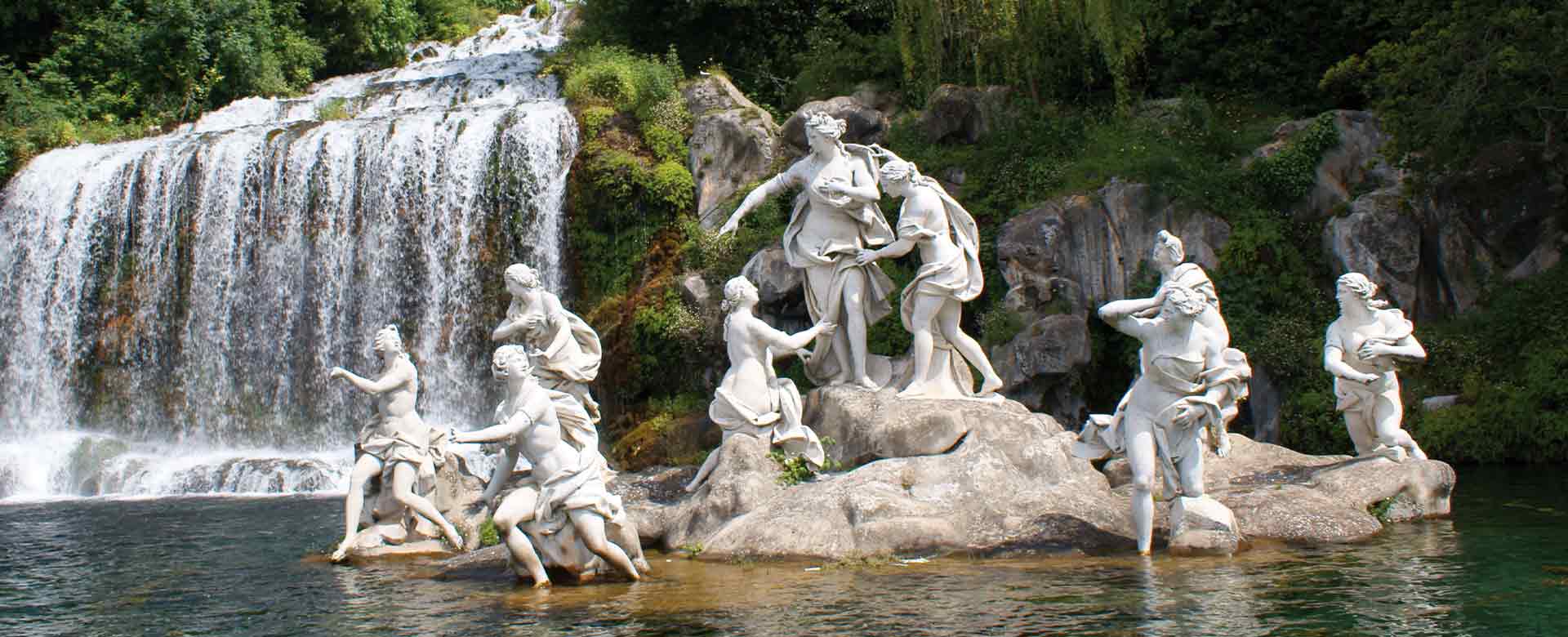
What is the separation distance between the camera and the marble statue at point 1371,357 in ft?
39.0

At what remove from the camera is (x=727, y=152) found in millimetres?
23828

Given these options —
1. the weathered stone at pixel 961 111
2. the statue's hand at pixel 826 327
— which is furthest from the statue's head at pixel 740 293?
the weathered stone at pixel 961 111

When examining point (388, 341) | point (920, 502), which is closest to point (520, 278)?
point (388, 341)

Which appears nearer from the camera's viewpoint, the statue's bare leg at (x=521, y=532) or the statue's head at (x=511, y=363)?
the statue's bare leg at (x=521, y=532)

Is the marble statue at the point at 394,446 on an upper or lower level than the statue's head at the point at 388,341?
lower

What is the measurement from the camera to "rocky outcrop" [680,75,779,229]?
23.5m

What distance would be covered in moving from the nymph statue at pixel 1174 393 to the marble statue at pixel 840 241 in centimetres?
320

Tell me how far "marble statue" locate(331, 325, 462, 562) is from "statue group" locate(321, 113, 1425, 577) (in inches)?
0.6

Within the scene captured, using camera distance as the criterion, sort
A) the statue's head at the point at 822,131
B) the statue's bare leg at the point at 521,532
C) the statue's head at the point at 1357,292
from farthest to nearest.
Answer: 1. the statue's head at the point at 822,131
2. the statue's head at the point at 1357,292
3. the statue's bare leg at the point at 521,532

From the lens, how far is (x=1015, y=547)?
1023cm

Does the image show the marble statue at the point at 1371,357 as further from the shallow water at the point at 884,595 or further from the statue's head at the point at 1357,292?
the shallow water at the point at 884,595

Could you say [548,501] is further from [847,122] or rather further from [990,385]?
[847,122]

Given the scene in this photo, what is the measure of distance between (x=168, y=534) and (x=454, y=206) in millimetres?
10245

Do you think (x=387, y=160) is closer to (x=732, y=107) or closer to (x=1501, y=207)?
(x=732, y=107)
